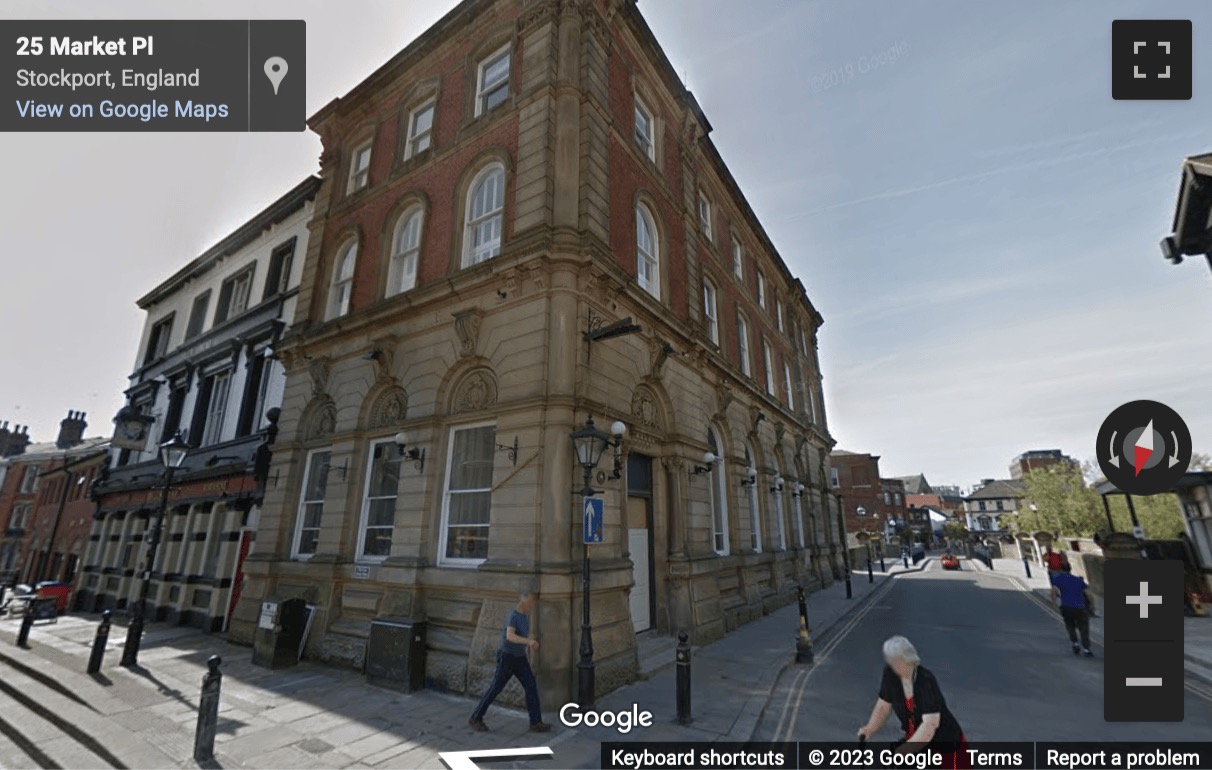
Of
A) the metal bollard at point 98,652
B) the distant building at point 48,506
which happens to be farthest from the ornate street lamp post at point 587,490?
the distant building at point 48,506

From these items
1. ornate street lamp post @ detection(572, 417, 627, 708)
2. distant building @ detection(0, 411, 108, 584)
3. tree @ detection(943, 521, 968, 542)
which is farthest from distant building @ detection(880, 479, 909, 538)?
distant building @ detection(0, 411, 108, 584)

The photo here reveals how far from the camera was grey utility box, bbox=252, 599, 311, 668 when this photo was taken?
9.98 m

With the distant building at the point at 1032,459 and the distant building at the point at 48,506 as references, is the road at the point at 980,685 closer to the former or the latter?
the distant building at the point at 48,506

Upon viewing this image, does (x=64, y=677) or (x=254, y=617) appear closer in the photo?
(x=64, y=677)

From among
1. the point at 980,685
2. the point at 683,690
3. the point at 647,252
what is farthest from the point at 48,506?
the point at 980,685

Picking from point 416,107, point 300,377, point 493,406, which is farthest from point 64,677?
point 416,107

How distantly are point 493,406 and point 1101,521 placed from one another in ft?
130

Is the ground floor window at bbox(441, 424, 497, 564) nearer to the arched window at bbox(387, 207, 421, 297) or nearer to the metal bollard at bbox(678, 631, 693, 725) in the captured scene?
the metal bollard at bbox(678, 631, 693, 725)

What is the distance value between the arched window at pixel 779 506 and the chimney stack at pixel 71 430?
184 ft

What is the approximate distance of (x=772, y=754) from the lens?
5941 millimetres

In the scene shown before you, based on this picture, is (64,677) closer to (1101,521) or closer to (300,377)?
(300,377)

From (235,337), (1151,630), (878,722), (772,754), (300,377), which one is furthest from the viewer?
(235,337)

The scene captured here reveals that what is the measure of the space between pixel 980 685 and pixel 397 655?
31.9 ft

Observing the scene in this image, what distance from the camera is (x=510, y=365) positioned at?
9.59 m
